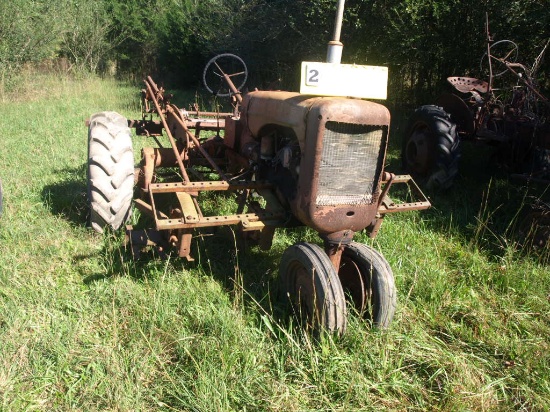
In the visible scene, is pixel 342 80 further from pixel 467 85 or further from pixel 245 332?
pixel 467 85

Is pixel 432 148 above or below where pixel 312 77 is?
below

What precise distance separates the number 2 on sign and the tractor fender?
3.75 metres

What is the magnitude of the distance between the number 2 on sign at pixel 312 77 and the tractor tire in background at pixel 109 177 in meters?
1.85

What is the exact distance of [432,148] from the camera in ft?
17.3

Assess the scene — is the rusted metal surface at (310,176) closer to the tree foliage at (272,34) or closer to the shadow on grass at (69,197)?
the tree foliage at (272,34)

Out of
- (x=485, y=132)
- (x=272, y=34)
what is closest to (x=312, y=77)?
(x=485, y=132)

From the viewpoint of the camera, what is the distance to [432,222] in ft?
14.3

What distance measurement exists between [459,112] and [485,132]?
0.51m

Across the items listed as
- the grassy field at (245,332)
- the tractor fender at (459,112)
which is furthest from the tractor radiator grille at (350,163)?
the tractor fender at (459,112)

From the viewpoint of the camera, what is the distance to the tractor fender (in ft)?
18.1

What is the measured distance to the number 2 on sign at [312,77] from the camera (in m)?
2.35

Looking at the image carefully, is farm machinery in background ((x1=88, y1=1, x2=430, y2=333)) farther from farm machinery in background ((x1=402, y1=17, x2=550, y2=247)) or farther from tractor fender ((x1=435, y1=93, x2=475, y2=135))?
tractor fender ((x1=435, y1=93, x2=475, y2=135))

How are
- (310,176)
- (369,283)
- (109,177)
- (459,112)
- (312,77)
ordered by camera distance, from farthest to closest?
(459,112) < (109,177) < (369,283) < (310,176) < (312,77)

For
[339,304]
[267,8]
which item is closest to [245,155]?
[339,304]
